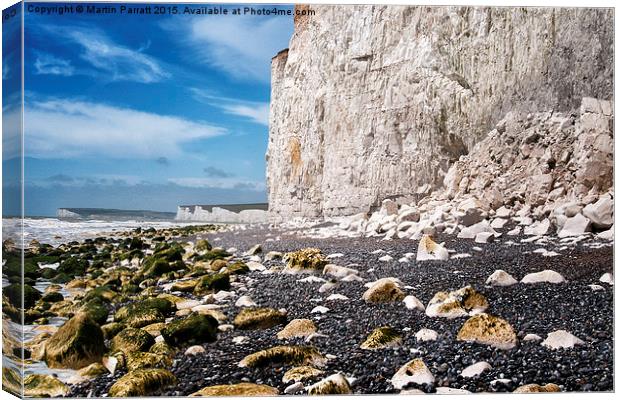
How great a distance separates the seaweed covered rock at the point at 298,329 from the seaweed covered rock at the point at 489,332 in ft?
3.35

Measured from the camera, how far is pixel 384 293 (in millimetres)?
4387

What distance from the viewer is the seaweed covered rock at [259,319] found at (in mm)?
4266

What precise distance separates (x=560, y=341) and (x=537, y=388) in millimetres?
359

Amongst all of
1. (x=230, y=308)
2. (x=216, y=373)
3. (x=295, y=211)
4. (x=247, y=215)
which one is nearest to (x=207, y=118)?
(x=247, y=215)

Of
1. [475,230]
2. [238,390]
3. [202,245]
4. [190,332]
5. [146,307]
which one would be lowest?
[238,390]

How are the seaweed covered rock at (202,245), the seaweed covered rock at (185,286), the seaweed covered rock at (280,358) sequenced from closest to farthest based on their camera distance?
the seaweed covered rock at (280,358) < the seaweed covered rock at (202,245) < the seaweed covered rock at (185,286)

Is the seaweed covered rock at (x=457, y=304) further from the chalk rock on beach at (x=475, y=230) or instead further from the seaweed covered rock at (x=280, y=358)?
the seaweed covered rock at (x=280, y=358)

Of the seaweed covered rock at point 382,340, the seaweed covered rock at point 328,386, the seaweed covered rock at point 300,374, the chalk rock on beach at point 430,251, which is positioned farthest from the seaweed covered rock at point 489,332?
the seaweed covered rock at point 300,374

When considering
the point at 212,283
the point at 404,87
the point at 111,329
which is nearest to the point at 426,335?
the point at 212,283

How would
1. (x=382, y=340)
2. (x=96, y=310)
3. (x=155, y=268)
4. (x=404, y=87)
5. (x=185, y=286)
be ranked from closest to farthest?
(x=382, y=340) < (x=96, y=310) < (x=155, y=268) < (x=185, y=286) < (x=404, y=87)

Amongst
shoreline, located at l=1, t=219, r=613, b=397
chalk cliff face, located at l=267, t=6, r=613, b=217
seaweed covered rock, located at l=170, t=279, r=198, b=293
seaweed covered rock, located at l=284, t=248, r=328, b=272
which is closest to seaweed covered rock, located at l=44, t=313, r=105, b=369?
shoreline, located at l=1, t=219, r=613, b=397

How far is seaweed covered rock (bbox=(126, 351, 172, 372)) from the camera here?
13.3 feet

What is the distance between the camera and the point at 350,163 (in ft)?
17.0

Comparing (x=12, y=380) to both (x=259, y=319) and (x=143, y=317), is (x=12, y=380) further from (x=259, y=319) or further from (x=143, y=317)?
(x=259, y=319)
